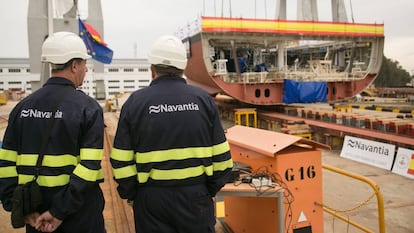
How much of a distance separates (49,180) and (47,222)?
269 mm

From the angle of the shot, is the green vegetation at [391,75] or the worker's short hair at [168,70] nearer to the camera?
the worker's short hair at [168,70]

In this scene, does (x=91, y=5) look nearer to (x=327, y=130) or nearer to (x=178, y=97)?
(x=327, y=130)

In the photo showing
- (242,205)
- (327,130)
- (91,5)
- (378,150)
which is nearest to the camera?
(242,205)

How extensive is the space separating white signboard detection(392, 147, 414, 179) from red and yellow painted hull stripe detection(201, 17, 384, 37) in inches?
367

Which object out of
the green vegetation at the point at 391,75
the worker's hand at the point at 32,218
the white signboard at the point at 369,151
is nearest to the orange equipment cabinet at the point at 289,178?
the worker's hand at the point at 32,218

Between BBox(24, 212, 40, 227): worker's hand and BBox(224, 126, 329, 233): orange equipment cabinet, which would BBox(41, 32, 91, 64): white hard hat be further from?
BBox(224, 126, 329, 233): orange equipment cabinet

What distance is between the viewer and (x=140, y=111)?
218 cm

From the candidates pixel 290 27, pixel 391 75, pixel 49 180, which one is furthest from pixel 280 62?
pixel 391 75

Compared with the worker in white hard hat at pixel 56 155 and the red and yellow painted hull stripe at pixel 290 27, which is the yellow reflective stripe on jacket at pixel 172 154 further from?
the red and yellow painted hull stripe at pixel 290 27

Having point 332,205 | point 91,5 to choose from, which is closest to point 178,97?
point 332,205

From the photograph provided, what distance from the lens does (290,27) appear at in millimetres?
16375

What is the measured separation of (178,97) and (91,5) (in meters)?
22.9

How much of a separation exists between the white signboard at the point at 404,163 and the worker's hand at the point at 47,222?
795cm

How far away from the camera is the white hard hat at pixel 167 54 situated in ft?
7.61
